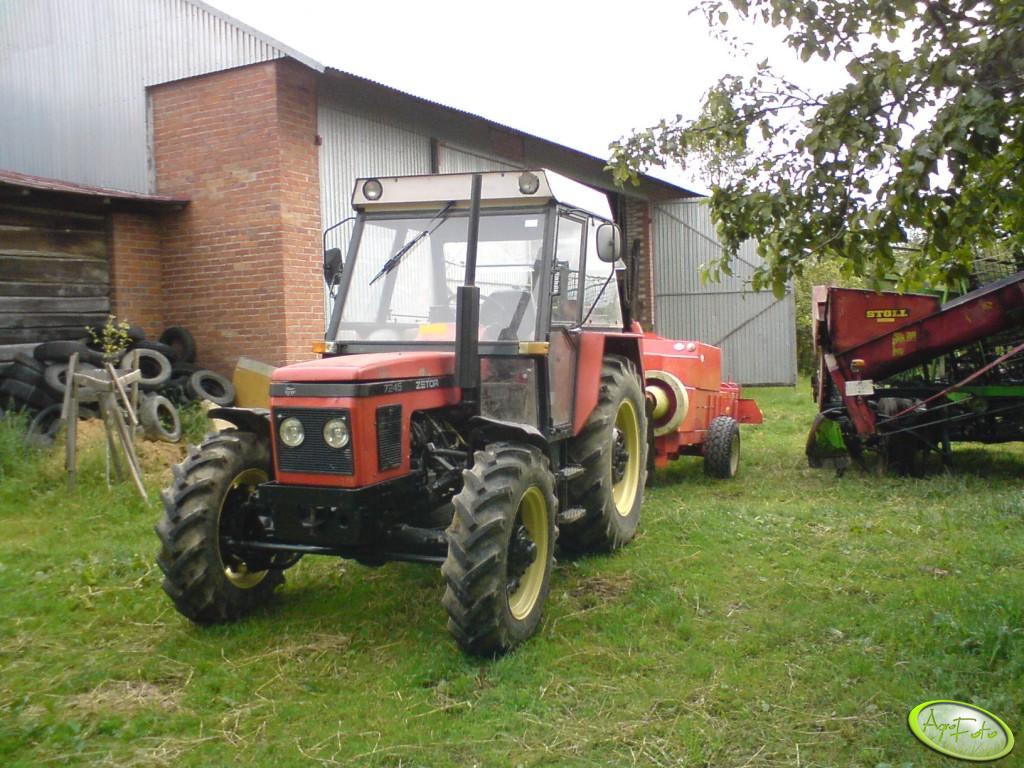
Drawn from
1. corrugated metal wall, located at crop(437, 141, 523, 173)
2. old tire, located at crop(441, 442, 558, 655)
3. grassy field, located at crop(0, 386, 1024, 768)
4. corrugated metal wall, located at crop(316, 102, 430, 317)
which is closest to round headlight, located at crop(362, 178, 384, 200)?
old tire, located at crop(441, 442, 558, 655)

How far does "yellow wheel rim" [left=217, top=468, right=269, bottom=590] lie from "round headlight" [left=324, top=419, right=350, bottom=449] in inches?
29.0

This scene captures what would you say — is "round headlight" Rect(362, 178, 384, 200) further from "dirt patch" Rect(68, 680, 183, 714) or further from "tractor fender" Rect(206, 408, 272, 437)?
"dirt patch" Rect(68, 680, 183, 714)

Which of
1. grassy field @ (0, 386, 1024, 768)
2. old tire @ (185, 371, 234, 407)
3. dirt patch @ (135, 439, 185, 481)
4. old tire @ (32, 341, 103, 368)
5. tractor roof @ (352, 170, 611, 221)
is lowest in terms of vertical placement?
grassy field @ (0, 386, 1024, 768)

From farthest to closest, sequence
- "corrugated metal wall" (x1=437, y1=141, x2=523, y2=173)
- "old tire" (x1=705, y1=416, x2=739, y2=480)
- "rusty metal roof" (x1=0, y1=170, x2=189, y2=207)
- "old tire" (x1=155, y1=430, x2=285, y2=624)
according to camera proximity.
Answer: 1. "corrugated metal wall" (x1=437, y1=141, x2=523, y2=173)
2. "rusty metal roof" (x1=0, y1=170, x2=189, y2=207)
3. "old tire" (x1=705, y1=416, x2=739, y2=480)
4. "old tire" (x1=155, y1=430, x2=285, y2=624)

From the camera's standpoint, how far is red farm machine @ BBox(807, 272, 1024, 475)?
332 inches

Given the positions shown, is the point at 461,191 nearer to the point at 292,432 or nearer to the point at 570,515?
the point at 292,432

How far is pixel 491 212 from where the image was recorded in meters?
5.54

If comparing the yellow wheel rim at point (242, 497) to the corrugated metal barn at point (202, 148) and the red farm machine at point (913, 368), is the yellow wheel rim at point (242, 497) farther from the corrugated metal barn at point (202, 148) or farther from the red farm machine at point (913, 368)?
the red farm machine at point (913, 368)

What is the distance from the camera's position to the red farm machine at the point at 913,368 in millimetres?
8422

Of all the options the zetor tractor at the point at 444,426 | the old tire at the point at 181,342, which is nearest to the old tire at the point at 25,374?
the old tire at the point at 181,342

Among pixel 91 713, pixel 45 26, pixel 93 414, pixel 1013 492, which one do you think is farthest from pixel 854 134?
pixel 45 26

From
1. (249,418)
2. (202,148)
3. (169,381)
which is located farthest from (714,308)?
(249,418)

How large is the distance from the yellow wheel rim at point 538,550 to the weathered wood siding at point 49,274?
260 inches

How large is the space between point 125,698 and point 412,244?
273 centimetres
